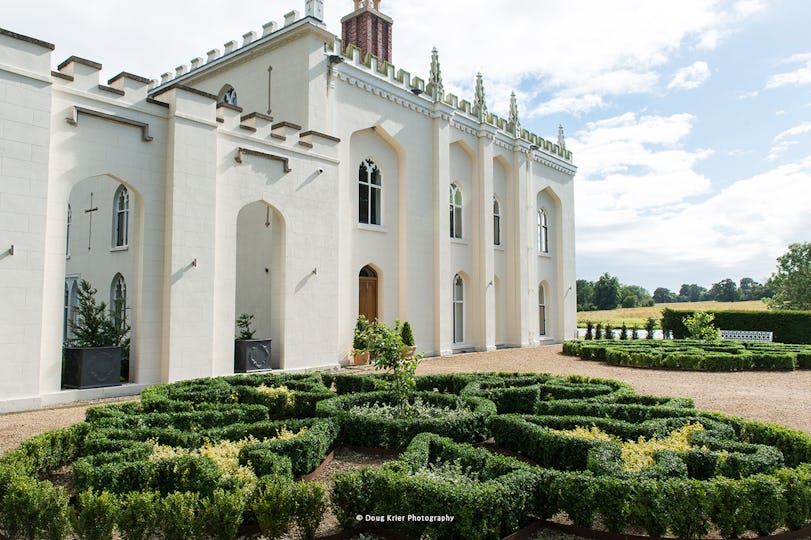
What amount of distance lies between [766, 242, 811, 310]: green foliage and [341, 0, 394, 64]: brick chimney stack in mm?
51860

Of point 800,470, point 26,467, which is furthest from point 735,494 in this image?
point 26,467

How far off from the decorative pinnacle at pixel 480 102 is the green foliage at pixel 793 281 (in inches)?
1847

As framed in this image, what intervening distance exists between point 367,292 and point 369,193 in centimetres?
348

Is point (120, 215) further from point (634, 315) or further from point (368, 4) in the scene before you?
point (634, 315)

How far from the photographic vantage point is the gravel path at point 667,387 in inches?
357

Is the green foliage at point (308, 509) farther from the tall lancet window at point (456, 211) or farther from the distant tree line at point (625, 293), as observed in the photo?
the distant tree line at point (625, 293)

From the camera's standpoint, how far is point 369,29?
2136 cm

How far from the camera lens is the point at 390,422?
7293 millimetres

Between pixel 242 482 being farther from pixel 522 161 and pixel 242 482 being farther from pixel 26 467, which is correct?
pixel 522 161

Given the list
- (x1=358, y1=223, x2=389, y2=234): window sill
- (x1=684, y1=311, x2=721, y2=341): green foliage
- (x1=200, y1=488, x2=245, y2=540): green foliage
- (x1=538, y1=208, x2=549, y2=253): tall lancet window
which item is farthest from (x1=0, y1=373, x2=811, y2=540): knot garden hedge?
(x1=538, y1=208, x2=549, y2=253): tall lancet window

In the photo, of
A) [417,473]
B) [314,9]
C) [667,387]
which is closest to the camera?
[417,473]

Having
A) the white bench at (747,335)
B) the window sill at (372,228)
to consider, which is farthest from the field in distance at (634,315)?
the window sill at (372,228)

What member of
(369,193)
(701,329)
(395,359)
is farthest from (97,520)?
(701,329)

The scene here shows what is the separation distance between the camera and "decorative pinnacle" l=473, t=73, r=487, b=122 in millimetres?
23609
